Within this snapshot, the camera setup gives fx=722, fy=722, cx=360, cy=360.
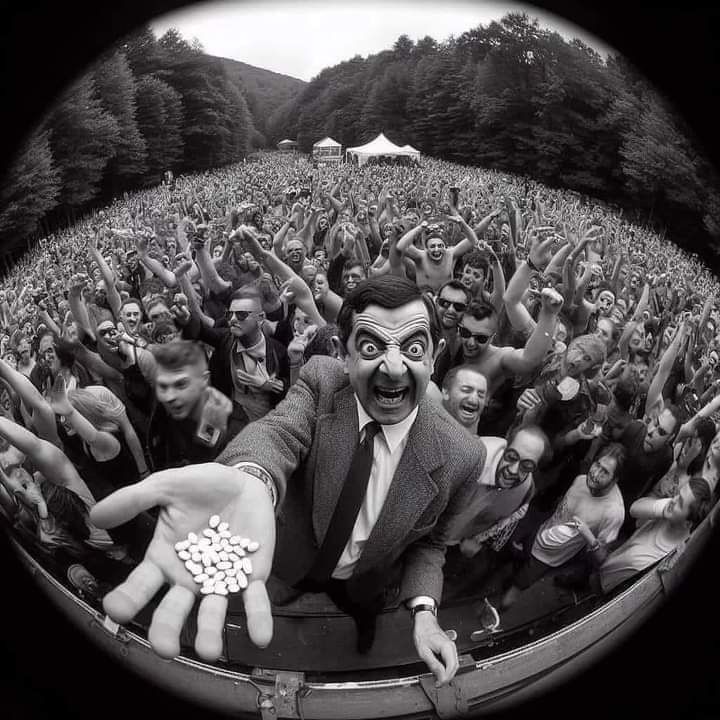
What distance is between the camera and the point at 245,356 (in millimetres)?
2238

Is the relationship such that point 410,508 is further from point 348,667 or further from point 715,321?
point 715,321

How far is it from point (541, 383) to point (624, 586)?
2.81 feet

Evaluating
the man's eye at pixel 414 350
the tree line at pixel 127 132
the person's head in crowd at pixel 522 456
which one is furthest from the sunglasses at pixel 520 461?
the tree line at pixel 127 132

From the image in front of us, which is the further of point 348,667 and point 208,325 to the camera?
point 348,667

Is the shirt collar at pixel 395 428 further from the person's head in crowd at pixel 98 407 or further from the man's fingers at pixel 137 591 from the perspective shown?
the person's head in crowd at pixel 98 407

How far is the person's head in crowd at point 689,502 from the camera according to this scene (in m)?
2.46

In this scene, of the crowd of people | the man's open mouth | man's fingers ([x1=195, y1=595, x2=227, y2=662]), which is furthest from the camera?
the crowd of people

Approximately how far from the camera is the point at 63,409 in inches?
91.2

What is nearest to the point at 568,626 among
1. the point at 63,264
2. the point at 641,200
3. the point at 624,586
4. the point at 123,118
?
the point at 624,586

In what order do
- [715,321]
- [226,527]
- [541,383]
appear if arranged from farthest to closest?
[715,321] < [541,383] < [226,527]

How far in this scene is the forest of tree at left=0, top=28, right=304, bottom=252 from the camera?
7.82 ft

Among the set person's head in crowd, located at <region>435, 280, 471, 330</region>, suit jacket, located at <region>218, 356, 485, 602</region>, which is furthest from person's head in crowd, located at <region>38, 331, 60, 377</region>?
person's head in crowd, located at <region>435, 280, 471, 330</region>

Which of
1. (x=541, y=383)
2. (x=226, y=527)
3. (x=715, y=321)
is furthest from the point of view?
(x=715, y=321)

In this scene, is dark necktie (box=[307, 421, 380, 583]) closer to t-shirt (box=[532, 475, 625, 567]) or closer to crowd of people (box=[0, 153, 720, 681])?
crowd of people (box=[0, 153, 720, 681])
